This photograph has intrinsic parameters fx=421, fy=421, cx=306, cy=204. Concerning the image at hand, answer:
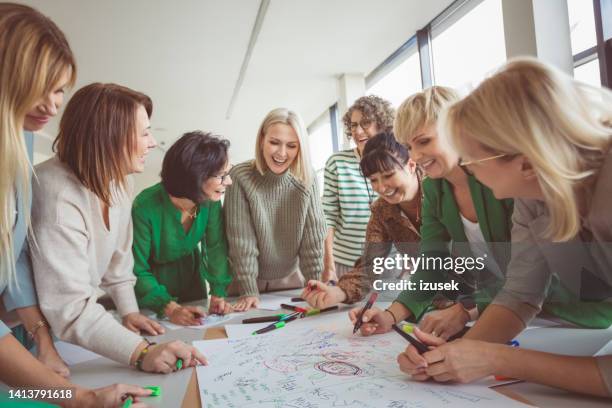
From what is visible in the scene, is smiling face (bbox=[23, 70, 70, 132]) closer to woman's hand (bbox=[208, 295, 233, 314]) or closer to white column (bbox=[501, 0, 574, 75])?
woman's hand (bbox=[208, 295, 233, 314])

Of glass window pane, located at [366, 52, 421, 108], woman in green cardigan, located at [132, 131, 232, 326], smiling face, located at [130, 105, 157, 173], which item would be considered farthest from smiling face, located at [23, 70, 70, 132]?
glass window pane, located at [366, 52, 421, 108]

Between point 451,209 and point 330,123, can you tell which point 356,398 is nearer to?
→ point 451,209

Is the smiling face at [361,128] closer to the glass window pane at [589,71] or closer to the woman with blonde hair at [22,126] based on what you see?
the glass window pane at [589,71]

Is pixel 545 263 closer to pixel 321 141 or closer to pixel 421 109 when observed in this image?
pixel 421 109

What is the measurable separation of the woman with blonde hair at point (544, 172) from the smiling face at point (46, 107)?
78cm

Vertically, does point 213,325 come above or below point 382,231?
below

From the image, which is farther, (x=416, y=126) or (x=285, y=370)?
(x=416, y=126)

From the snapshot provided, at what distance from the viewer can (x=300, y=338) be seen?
1.04m

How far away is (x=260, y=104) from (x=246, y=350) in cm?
563

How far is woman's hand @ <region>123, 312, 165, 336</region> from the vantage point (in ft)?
3.98

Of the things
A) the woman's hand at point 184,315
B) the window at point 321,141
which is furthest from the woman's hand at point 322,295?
the window at point 321,141

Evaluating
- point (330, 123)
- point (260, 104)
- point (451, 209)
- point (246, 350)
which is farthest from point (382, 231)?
point (330, 123)

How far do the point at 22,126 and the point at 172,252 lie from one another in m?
0.84

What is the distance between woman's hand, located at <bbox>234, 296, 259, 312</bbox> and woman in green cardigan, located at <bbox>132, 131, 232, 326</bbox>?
4cm
